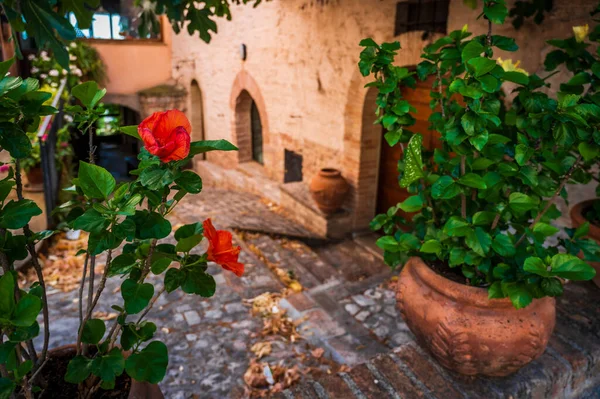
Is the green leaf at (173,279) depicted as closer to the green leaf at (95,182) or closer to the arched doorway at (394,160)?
the green leaf at (95,182)

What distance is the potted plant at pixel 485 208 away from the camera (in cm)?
163

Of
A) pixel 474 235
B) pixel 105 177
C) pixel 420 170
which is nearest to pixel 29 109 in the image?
pixel 105 177

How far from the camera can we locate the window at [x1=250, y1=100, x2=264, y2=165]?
9.66 meters

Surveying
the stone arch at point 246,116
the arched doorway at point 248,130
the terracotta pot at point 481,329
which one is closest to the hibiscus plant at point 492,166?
the terracotta pot at point 481,329

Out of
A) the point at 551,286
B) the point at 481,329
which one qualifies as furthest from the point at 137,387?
the point at 551,286

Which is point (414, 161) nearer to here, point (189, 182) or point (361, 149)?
point (189, 182)

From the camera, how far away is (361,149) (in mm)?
5852

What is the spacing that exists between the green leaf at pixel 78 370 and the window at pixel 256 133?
8.41 m

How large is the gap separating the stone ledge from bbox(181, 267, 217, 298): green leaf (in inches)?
34.6

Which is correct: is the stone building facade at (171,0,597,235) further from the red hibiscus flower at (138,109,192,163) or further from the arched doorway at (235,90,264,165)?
the red hibiscus flower at (138,109,192,163)

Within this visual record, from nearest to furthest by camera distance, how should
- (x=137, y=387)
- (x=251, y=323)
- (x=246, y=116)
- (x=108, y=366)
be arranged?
(x=108, y=366) → (x=137, y=387) → (x=251, y=323) → (x=246, y=116)

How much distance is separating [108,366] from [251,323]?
248 cm

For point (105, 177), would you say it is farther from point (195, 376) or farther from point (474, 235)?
point (195, 376)

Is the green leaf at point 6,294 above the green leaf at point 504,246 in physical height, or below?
above
